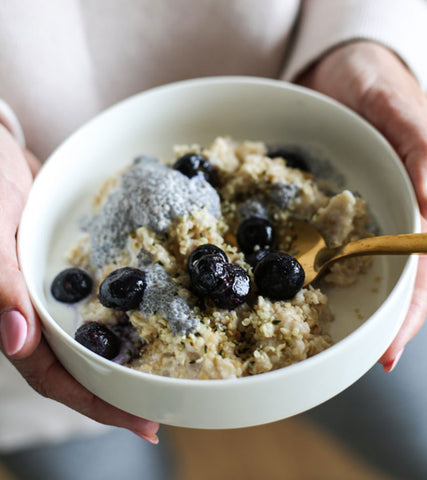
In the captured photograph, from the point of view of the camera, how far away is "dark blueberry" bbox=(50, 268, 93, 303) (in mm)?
685

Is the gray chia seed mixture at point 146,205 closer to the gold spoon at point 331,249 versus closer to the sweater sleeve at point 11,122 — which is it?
the gold spoon at point 331,249

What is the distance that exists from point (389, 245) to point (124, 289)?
12.9 inches

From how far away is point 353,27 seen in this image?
932 mm

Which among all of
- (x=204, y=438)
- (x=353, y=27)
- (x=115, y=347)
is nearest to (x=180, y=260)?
(x=115, y=347)

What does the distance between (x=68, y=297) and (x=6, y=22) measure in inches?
18.9

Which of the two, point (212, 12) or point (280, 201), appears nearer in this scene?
point (280, 201)

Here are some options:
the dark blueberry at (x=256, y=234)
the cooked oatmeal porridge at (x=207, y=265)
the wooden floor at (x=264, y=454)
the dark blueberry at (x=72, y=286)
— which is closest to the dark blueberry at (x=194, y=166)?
the cooked oatmeal porridge at (x=207, y=265)

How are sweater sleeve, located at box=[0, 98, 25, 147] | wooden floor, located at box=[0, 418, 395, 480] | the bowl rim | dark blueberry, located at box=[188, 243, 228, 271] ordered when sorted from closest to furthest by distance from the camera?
the bowl rim → dark blueberry, located at box=[188, 243, 228, 271] → sweater sleeve, located at box=[0, 98, 25, 147] → wooden floor, located at box=[0, 418, 395, 480]

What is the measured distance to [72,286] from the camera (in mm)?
686

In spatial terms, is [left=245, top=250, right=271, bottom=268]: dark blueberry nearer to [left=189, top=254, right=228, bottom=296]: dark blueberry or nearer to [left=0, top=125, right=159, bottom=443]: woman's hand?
[left=189, top=254, right=228, bottom=296]: dark blueberry

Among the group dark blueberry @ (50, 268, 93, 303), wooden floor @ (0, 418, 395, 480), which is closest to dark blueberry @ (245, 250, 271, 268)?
dark blueberry @ (50, 268, 93, 303)

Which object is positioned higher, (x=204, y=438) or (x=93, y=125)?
(x=93, y=125)

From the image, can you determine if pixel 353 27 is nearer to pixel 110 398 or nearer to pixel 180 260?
pixel 180 260

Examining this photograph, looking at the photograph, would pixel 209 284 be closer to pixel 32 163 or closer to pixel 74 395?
pixel 74 395
